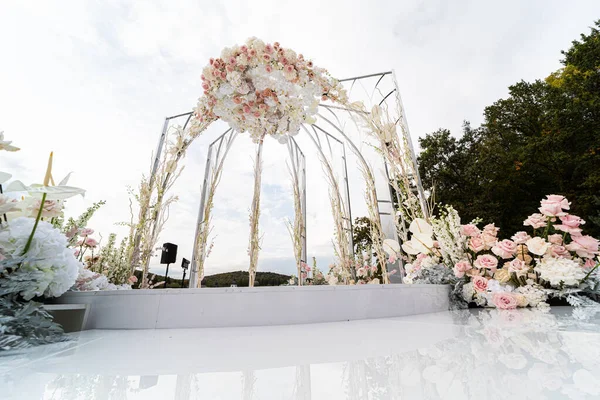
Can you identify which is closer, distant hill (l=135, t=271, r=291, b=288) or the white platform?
the white platform

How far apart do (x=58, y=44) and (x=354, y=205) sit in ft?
15.6

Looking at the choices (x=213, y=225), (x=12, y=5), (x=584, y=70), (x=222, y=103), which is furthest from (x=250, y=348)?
(x=584, y=70)

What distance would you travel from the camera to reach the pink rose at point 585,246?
2449mm

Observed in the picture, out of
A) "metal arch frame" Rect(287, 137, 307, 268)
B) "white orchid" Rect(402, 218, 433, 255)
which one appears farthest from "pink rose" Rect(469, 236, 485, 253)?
"metal arch frame" Rect(287, 137, 307, 268)

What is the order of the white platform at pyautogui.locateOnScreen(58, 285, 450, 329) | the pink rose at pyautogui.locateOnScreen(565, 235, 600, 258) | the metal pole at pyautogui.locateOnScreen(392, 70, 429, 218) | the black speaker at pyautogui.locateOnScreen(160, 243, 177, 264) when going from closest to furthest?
the white platform at pyautogui.locateOnScreen(58, 285, 450, 329)
the pink rose at pyautogui.locateOnScreen(565, 235, 600, 258)
the metal pole at pyautogui.locateOnScreen(392, 70, 429, 218)
the black speaker at pyautogui.locateOnScreen(160, 243, 177, 264)

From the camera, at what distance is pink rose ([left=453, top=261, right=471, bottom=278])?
102 inches

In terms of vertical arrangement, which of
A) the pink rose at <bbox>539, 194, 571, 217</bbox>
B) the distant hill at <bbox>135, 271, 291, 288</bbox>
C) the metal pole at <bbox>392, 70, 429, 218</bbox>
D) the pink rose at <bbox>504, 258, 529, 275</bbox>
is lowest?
the pink rose at <bbox>504, 258, 529, 275</bbox>

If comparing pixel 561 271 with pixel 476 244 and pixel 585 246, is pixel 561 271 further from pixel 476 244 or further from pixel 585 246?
pixel 476 244

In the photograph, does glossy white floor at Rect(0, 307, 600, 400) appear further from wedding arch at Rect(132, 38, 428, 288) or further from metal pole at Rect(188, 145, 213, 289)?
metal pole at Rect(188, 145, 213, 289)

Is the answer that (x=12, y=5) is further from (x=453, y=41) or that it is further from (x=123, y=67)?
(x=453, y=41)

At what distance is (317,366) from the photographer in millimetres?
840

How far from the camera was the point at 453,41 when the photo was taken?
18.5ft

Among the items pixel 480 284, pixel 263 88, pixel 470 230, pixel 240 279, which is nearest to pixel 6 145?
pixel 263 88

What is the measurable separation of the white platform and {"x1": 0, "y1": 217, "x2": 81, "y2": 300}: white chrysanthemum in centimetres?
28
